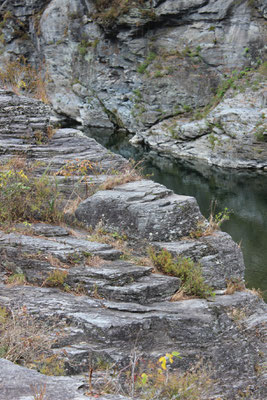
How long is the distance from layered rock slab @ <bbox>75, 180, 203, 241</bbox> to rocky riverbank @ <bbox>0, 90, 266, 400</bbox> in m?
0.02

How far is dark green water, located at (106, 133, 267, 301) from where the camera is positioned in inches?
444

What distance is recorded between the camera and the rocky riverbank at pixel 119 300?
372 centimetres

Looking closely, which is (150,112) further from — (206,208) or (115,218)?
(115,218)

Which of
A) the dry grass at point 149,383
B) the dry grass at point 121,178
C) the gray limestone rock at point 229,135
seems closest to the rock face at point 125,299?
the dry grass at point 149,383

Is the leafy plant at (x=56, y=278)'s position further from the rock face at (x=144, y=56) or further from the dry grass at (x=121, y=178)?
the rock face at (x=144, y=56)

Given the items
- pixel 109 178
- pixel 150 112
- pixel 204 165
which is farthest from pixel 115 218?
pixel 150 112

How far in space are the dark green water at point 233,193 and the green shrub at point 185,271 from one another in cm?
471

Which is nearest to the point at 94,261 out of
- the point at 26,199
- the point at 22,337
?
the point at 22,337

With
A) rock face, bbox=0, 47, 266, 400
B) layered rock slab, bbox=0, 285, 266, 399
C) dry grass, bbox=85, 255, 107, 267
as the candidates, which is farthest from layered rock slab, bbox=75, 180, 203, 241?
layered rock slab, bbox=0, 285, 266, 399

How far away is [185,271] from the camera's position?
514 cm

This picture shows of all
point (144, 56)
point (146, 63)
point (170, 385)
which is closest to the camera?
point (170, 385)

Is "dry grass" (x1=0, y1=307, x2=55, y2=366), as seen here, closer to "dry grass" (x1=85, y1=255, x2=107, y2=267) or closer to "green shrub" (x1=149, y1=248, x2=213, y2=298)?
"dry grass" (x1=85, y1=255, x2=107, y2=267)

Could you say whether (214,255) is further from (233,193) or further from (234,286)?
(233,193)

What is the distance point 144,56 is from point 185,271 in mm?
25689
